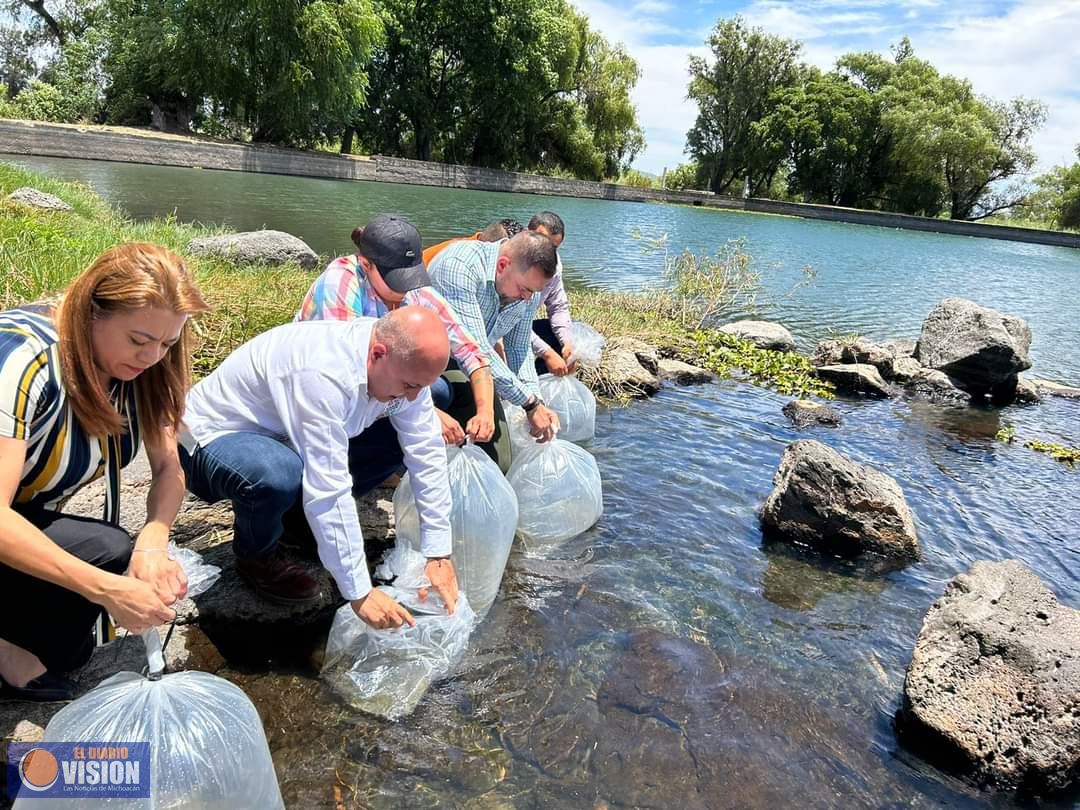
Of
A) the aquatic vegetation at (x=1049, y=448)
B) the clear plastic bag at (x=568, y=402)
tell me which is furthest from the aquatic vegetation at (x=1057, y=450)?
the clear plastic bag at (x=568, y=402)

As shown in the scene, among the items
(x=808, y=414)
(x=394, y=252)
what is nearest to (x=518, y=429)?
(x=394, y=252)

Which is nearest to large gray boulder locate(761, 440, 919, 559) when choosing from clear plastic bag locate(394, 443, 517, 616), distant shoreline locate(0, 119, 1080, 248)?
clear plastic bag locate(394, 443, 517, 616)

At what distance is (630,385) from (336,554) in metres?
5.28

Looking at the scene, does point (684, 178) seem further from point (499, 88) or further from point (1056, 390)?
point (1056, 390)

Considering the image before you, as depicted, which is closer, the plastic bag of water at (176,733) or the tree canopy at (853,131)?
the plastic bag of water at (176,733)

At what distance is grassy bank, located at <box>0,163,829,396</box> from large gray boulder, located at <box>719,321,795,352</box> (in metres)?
0.44

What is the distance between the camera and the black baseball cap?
3611 millimetres

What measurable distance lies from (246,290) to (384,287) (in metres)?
3.54

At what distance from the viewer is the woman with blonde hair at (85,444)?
1906mm

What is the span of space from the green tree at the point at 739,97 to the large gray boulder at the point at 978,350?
51.1m

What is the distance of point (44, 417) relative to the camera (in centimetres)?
197

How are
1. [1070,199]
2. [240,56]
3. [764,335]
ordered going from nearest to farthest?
1. [764,335]
2. [240,56]
3. [1070,199]

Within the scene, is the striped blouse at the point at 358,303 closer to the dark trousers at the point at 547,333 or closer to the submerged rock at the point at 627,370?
the dark trousers at the point at 547,333

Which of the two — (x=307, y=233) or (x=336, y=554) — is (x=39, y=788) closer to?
(x=336, y=554)
